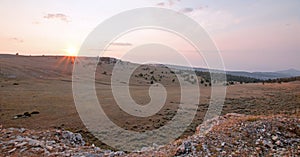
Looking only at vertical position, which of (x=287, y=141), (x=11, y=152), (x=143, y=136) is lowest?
(x=143, y=136)

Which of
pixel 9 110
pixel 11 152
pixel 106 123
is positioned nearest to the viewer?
pixel 11 152

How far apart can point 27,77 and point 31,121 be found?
28027 mm

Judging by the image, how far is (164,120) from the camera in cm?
1828

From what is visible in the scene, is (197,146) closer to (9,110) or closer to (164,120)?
(164,120)

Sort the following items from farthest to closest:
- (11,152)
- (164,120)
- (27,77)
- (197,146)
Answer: (27,77)
(164,120)
(11,152)
(197,146)

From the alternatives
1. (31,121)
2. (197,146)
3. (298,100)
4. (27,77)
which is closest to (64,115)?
(31,121)

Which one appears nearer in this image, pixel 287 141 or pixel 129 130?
pixel 287 141

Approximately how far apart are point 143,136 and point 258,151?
8.53 meters

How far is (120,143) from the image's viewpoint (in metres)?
12.3

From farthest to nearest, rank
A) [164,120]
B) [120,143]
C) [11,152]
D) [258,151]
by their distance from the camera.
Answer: [164,120], [120,143], [11,152], [258,151]

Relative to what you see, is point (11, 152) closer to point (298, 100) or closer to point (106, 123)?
point (106, 123)

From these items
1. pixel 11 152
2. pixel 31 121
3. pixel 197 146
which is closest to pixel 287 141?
pixel 197 146

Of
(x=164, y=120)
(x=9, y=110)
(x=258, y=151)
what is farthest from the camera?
(x=9, y=110)

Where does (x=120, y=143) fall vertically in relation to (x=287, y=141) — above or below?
below
